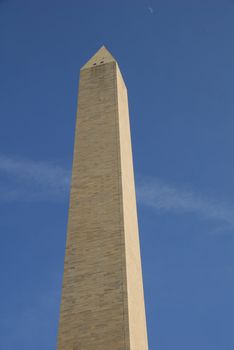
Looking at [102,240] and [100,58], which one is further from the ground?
[100,58]

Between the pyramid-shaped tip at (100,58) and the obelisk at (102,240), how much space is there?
5.63ft

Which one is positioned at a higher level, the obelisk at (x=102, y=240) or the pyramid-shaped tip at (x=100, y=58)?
the pyramid-shaped tip at (x=100, y=58)

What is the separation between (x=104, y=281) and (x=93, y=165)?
4.10m

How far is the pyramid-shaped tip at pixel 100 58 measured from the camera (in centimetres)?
1923

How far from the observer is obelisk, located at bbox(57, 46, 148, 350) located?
39.2 feet

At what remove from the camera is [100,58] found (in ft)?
64.5

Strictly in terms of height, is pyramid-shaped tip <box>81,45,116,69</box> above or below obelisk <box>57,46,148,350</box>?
above

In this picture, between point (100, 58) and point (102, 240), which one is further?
point (100, 58)

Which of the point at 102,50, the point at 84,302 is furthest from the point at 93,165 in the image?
the point at 102,50

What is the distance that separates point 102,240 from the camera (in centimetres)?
1341

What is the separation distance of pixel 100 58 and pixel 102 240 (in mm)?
8905

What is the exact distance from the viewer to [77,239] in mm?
13703

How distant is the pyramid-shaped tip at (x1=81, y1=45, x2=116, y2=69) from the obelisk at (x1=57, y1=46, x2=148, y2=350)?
5.63 ft

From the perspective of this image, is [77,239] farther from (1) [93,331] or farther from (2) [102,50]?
(2) [102,50]
